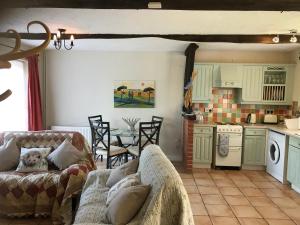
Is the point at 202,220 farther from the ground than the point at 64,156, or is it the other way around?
the point at 64,156

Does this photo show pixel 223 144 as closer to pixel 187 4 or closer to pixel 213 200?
pixel 213 200

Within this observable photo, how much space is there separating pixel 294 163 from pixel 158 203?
3.07m

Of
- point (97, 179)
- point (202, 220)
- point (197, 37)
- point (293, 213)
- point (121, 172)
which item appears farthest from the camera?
point (197, 37)

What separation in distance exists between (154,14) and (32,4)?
1.34 m

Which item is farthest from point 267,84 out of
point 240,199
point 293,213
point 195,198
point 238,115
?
point 195,198

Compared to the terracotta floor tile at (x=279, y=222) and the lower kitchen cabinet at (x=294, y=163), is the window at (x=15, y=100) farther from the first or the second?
the lower kitchen cabinet at (x=294, y=163)

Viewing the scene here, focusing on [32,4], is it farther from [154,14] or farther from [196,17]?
[196,17]

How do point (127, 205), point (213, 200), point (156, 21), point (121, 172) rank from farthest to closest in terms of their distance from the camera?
point (213, 200), point (156, 21), point (121, 172), point (127, 205)

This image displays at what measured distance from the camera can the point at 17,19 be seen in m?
3.24

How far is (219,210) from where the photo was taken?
10.6 feet

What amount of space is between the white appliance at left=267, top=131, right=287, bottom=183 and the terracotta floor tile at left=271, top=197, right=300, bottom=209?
673 millimetres

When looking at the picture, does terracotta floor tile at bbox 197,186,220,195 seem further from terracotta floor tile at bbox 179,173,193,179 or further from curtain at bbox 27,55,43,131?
curtain at bbox 27,55,43,131

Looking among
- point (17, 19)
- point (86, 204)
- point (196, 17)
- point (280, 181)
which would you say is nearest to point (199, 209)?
point (86, 204)

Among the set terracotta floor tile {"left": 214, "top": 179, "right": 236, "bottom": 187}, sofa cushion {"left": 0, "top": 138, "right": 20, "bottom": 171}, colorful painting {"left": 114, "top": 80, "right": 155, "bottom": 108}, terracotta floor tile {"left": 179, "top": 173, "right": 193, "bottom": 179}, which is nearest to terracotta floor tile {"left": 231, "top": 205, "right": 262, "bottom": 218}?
terracotta floor tile {"left": 214, "top": 179, "right": 236, "bottom": 187}
